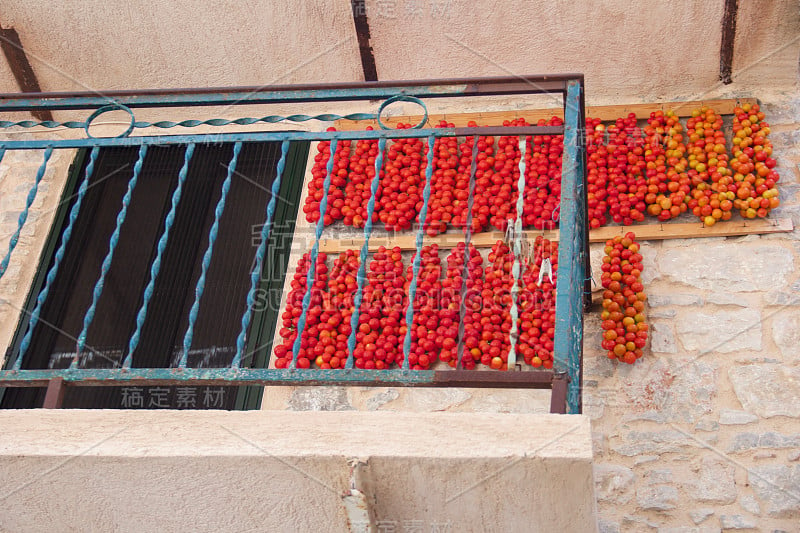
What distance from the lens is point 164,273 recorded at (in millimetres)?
4441

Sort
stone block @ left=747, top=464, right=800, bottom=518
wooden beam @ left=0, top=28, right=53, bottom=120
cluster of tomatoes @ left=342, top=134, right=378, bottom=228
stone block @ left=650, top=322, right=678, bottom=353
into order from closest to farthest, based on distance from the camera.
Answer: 1. stone block @ left=747, top=464, right=800, bottom=518
2. stone block @ left=650, top=322, right=678, bottom=353
3. cluster of tomatoes @ left=342, top=134, right=378, bottom=228
4. wooden beam @ left=0, top=28, right=53, bottom=120

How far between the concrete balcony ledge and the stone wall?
1793 millimetres

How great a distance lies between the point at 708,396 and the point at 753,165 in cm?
133

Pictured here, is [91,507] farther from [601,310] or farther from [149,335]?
[601,310]

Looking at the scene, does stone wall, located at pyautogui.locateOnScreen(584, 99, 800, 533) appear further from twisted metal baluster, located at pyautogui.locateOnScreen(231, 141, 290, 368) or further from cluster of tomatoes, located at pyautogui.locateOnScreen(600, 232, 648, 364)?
twisted metal baluster, located at pyautogui.locateOnScreen(231, 141, 290, 368)

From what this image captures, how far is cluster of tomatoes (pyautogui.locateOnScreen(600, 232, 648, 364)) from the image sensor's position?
376 cm

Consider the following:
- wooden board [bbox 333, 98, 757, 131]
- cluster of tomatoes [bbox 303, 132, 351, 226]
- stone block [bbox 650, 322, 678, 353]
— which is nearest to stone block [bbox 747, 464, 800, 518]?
stone block [bbox 650, 322, 678, 353]

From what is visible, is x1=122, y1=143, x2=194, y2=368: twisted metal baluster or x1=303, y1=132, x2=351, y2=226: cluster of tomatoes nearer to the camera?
x1=122, y1=143, x2=194, y2=368: twisted metal baluster

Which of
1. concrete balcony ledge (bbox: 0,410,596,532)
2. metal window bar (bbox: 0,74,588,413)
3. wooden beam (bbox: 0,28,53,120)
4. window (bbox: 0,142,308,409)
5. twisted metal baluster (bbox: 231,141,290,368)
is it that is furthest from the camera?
wooden beam (bbox: 0,28,53,120)

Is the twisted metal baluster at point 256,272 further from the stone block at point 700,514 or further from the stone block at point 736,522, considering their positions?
the stone block at point 736,522

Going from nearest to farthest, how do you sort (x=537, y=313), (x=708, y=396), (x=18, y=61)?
1. (x=708, y=396)
2. (x=537, y=313)
3. (x=18, y=61)

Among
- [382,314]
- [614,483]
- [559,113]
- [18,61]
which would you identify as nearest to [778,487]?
[614,483]

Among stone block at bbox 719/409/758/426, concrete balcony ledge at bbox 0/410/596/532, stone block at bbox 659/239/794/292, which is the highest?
stone block at bbox 659/239/794/292

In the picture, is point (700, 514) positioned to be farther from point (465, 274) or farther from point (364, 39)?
point (364, 39)
